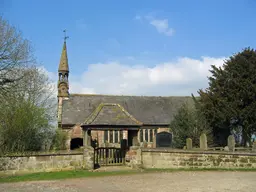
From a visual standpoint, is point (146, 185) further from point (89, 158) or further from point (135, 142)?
point (135, 142)

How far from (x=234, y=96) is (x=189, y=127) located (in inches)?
210

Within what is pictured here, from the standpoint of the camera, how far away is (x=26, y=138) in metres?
16.5

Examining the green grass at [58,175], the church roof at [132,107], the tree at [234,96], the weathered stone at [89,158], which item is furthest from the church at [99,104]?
the green grass at [58,175]

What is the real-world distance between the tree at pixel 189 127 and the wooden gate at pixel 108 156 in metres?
7.36

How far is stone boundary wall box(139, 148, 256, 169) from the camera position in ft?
50.4

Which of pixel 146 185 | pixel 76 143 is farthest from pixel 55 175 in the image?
pixel 76 143

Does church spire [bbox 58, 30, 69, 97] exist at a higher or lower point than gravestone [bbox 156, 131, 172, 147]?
higher

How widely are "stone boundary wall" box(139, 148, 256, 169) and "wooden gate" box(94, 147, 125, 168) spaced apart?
192 centimetres

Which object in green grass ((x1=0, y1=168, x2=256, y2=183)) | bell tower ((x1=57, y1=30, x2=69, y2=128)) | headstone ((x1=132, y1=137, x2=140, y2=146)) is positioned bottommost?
green grass ((x1=0, y1=168, x2=256, y2=183))

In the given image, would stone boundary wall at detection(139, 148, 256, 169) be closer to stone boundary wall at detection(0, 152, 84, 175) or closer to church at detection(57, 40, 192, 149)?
stone boundary wall at detection(0, 152, 84, 175)

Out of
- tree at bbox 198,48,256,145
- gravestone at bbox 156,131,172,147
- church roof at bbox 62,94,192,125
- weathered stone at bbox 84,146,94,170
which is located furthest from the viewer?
gravestone at bbox 156,131,172,147

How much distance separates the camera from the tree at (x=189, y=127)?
23.5 metres

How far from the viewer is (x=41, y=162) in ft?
49.2

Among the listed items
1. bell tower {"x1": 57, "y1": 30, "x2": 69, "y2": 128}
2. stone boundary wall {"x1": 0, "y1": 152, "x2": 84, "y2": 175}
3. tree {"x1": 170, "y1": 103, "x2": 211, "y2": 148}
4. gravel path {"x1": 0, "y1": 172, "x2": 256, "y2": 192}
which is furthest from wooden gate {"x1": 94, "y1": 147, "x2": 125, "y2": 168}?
bell tower {"x1": 57, "y1": 30, "x2": 69, "y2": 128}
